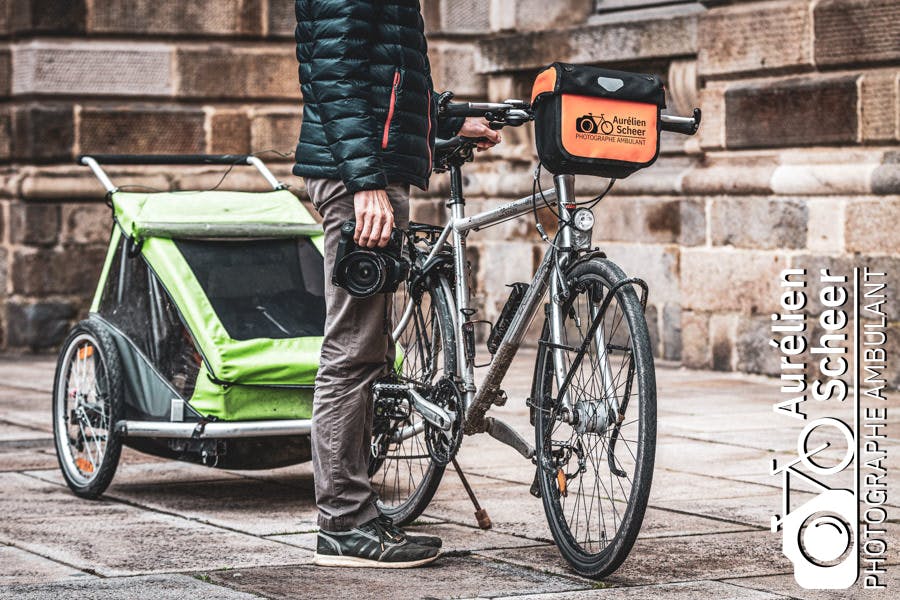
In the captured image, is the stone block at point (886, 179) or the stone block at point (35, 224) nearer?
the stone block at point (886, 179)

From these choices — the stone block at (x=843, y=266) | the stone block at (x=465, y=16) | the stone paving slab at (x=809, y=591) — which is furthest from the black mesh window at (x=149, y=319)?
the stone block at (x=465, y=16)

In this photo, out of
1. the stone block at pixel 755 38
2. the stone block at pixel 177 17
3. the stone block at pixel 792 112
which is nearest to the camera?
the stone block at pixel 792 112

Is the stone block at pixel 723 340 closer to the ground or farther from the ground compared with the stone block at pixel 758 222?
closer to the ground

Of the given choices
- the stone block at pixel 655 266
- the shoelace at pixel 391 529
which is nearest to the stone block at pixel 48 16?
the stone block at pixel 655 266

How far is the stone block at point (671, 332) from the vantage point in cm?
984

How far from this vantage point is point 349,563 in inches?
177

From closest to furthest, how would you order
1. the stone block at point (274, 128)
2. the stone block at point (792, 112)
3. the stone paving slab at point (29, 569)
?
the stone paving slab at point (29, 569) → the stone block at point (792, 112) → the stone block at point (274, 128)

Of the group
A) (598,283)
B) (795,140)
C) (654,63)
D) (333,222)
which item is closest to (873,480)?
(598,283)

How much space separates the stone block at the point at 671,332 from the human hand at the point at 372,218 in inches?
220

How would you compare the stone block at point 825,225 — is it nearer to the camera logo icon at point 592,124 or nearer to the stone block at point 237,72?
the stone block at point 237,72

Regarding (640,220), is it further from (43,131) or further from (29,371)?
(43,131)

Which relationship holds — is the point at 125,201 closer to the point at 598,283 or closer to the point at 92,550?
the point at 92,550

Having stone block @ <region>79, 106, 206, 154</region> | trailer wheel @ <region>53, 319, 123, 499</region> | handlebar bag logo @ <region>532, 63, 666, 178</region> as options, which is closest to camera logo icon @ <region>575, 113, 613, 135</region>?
handlebar bag logo @ <region>532, 63, 666, 178</region>

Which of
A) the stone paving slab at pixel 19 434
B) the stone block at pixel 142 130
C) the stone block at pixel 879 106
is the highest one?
the stone block at pixel 142 130
